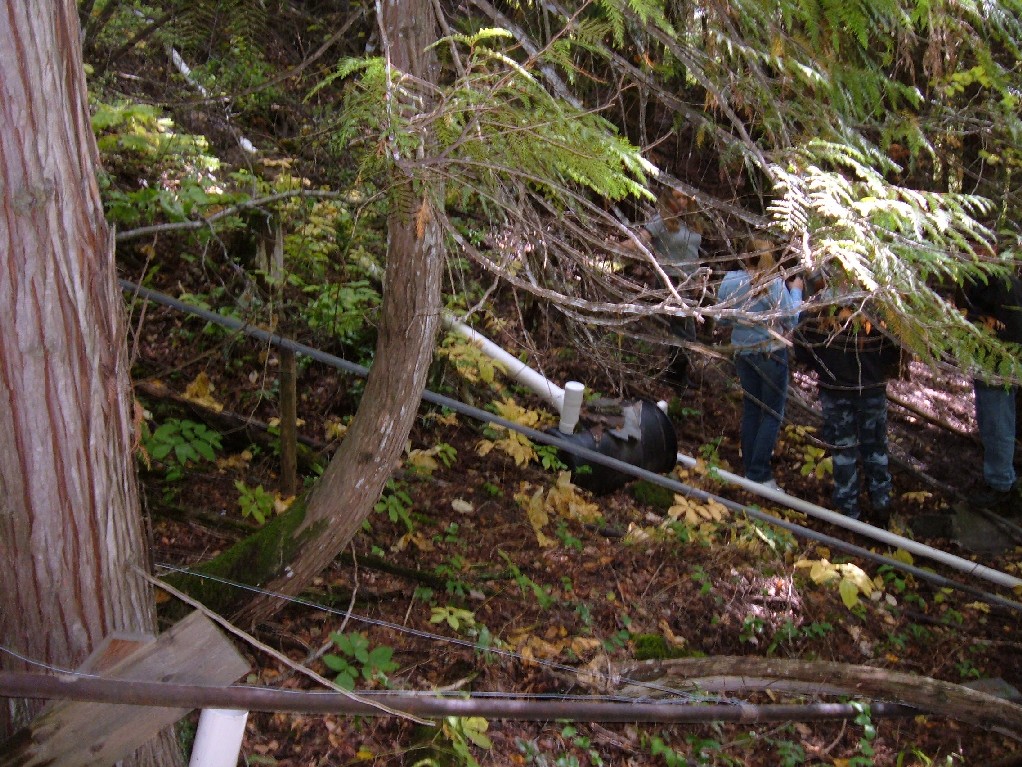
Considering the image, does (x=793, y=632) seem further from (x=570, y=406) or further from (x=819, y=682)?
(x=570, y=406)

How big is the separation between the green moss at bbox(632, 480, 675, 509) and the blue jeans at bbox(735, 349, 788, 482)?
716mm

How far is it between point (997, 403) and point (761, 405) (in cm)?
179

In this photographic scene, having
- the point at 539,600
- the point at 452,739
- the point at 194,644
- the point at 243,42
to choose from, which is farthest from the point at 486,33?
the point at 243,42

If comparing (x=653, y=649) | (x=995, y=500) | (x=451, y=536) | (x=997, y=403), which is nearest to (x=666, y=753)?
(x=653, y=649)

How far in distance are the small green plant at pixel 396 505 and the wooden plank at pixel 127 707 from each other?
272 centimetres

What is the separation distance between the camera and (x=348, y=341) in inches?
225

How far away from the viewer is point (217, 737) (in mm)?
2158

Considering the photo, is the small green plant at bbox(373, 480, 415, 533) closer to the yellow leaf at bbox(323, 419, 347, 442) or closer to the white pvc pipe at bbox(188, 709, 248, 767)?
the yellow leaf at bbox(323, 419, 347, 442)

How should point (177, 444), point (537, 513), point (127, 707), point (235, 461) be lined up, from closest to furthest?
point (127, 707)
point (177, 444)
point (235, 461)
point (537, 513)

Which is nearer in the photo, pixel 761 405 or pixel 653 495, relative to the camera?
pixel 761 405

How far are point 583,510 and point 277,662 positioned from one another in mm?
2502

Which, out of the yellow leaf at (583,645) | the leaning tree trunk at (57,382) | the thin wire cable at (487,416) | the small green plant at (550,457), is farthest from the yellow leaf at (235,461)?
the leaning tree trunk at (57,382)

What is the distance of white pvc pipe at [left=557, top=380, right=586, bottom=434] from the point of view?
542 centimetres

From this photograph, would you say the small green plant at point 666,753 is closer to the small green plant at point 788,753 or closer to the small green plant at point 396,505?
the small green plant at point 788,753
